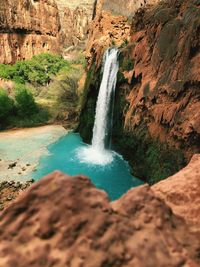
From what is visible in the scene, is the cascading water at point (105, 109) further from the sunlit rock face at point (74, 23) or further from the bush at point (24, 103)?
the sunlit rock face at point (74, 23)

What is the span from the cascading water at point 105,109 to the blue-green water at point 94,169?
937mm

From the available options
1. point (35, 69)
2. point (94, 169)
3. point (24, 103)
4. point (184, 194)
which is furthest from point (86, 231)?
point (35, 69)

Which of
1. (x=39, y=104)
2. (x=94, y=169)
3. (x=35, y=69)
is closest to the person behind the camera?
(x=94, y=169)

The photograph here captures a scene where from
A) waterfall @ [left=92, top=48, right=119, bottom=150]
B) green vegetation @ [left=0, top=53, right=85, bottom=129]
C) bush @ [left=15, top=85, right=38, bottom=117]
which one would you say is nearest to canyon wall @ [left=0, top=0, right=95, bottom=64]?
green vegetation @ [left=0, top=53, right=85, bottom=129]

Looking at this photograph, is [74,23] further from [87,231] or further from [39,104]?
[87,231]

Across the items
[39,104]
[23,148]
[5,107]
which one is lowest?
[39,104]

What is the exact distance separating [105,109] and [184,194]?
1630cm

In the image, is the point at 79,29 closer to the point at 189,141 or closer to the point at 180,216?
the point at 189,141

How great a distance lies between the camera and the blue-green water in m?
14.3

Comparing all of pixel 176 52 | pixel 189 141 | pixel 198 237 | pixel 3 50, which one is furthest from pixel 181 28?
pixel 3 50

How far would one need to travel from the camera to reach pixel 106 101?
19.9 m

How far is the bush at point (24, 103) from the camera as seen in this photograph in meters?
28.4

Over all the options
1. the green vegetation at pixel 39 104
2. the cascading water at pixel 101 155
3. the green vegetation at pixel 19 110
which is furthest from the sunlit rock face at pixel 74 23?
the cascading water at pixel 101 155

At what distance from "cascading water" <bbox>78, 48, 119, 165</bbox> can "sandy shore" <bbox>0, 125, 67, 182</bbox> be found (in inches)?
123
